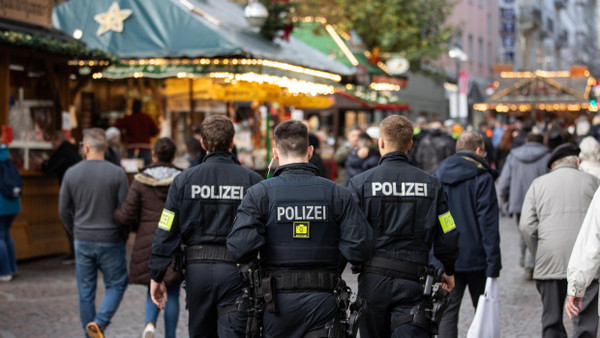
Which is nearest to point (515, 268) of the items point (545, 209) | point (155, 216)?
point (545, 209)

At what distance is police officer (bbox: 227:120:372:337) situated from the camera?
4.97 m

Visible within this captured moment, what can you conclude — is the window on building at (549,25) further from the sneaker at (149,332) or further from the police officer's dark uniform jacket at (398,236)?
the police officer's dark uniform jacket at (398,236)

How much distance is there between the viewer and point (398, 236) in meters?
5.66

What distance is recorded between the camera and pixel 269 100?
18375 mm

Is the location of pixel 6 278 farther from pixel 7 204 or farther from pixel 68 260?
pixel 68 260

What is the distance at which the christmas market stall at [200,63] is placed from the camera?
1559cm

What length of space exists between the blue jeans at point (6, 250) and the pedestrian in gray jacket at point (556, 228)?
6951 millimetres

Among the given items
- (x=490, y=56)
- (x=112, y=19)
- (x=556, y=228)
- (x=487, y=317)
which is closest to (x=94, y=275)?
(x=487, y=317)

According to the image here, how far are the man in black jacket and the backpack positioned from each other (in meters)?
6.24

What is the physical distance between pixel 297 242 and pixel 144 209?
289 cm

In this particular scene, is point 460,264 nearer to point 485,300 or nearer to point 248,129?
point 485,300

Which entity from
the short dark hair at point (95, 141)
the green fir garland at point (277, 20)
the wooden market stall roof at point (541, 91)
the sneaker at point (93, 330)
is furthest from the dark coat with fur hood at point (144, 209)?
the wooden market stall roof at point (541, 91)

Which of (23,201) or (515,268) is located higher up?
(23,201)

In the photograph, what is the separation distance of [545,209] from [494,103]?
3013 centimetres
